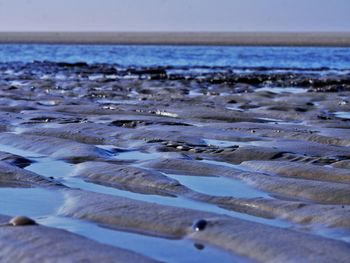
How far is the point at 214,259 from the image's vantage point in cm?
402

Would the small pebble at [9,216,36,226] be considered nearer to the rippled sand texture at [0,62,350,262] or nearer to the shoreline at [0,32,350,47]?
the rippled sand texture at [0,62,350,262]

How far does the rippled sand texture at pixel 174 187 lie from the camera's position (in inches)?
163

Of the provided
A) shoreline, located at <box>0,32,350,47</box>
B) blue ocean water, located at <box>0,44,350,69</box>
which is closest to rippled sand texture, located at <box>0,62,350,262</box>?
blue ocean water, located at <box>0,44,350,69</box>

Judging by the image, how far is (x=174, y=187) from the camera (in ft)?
19.1

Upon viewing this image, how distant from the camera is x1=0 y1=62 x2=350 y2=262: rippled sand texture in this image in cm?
413

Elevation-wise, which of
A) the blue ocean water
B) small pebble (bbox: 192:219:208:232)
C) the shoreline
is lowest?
the shoreline

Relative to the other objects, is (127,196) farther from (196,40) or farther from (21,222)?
(196,40)

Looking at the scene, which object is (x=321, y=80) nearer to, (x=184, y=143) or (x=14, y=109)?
(x=14, y=109)

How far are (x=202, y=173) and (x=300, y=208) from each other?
1609 mm

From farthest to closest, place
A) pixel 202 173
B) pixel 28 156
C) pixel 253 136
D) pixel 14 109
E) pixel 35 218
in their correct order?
pixel 14 109 → pixel 253 136 → pixel 28 156 → pixel 202 173 → pixel 35 218

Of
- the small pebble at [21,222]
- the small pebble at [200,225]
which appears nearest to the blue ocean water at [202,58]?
the small pebble at [200,225]

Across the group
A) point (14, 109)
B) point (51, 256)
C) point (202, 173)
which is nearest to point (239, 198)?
point (202, 173)

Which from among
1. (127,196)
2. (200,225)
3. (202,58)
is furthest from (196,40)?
(200,225)

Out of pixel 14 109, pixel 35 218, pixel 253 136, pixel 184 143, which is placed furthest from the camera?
pixel 14 109
